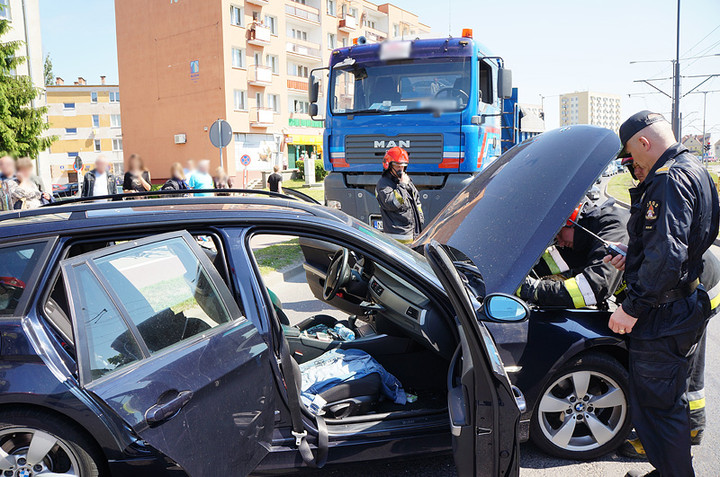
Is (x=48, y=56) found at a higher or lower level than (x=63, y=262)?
higher

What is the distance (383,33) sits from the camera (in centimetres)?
5544

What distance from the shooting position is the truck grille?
7.84 m

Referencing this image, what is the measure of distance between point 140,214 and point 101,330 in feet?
1.96

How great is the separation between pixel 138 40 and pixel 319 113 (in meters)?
36.9

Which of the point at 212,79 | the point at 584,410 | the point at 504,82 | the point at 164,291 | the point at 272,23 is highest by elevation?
the point at 272,23

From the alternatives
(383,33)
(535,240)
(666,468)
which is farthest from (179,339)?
(383,33)

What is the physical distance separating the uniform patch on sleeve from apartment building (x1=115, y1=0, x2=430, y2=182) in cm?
3322

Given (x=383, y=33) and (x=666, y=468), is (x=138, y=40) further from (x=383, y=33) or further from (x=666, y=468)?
(x=666, y=468)

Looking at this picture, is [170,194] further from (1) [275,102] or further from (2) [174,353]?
(1) [275,102]

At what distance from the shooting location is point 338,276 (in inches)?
143

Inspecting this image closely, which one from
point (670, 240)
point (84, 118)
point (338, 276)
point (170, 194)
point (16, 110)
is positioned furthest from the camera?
point (84, 118)

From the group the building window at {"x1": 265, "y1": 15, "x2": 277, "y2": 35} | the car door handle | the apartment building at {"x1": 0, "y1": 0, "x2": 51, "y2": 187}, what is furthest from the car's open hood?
the building window at {"x1": 265, "y1": 15, "x2": 277, "y2": 35}

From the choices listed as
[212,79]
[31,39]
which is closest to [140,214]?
Result: [31,39]

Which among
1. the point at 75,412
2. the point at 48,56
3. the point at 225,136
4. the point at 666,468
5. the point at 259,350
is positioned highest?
the point at 48,56
